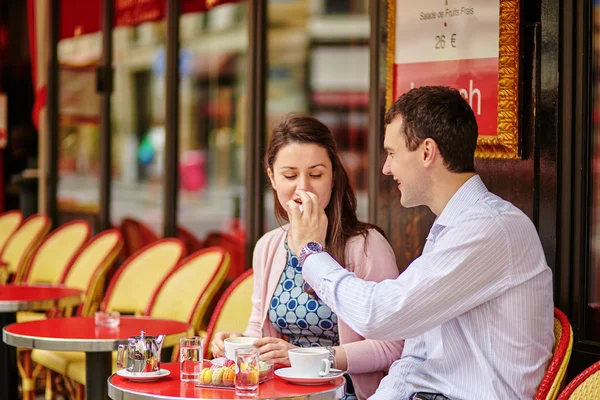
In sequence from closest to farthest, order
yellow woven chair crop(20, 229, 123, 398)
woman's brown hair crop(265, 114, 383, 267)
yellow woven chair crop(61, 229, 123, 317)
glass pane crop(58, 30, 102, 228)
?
1. woman's brown hair crop(265, 114, 383, 267)
2. yellow woven chair crop(20, 229, 123, 398)
3. yellow woven chair crop(61, 229, 123, 317)
4. glass pane crop(58, 30, 102, 228)

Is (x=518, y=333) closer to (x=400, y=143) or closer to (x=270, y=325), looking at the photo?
(x=400, y=143)

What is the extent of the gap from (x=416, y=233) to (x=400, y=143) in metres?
1.11

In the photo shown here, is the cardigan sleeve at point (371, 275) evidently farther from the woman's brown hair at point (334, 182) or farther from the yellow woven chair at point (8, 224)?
the yellow woven chair at point (8, 224)

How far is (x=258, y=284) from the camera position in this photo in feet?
11.5

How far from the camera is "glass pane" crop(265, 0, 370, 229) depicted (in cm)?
465

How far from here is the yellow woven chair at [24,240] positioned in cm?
679

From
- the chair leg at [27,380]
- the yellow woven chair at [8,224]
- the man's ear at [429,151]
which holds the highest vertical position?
the man's ear at [429,151]

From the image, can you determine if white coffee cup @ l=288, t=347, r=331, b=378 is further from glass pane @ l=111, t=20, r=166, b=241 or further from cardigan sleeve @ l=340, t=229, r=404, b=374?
glass pane @ l=111, t=20, r=166, b=241

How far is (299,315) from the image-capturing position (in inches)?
129

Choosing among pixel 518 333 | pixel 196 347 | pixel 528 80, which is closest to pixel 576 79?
pixel 528 80

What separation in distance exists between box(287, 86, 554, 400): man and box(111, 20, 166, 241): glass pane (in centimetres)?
354

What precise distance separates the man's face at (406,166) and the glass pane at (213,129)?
2.69 m

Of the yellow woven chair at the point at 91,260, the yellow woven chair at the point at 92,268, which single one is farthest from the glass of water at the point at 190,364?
the yellow woven chair at the point at 91,260

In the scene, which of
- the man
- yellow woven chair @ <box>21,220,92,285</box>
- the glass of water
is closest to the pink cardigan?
the man
